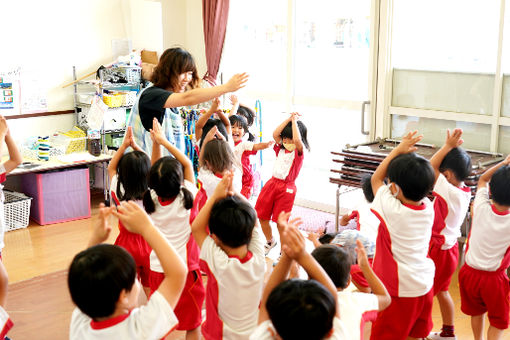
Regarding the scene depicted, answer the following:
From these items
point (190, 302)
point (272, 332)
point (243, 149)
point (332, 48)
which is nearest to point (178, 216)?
point (190, 302)

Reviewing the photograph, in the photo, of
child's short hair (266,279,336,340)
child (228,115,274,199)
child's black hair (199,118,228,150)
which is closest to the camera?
child's short hair (266,279,336,340)

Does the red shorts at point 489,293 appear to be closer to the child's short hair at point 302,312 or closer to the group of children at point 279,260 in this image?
the group of children at point 279,260

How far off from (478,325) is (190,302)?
142 centimetres

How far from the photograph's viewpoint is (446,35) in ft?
14.9

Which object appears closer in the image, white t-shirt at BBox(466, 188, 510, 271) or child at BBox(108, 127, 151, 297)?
white t-shirt at BBox(466, 188, 510, 271)

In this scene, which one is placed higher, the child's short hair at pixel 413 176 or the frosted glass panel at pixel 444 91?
the frosted glass panel at pixel 444 91

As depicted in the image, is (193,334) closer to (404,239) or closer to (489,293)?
(404,239)

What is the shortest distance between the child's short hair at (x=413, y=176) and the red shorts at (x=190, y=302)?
40.2 inches

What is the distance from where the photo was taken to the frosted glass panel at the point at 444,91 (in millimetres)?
4324

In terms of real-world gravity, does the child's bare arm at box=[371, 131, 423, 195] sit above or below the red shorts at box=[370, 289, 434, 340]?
above

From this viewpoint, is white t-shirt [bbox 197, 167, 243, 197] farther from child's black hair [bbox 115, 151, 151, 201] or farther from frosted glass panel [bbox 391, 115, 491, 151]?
frosted glass panel [bbox 391, 115, 491, 151]

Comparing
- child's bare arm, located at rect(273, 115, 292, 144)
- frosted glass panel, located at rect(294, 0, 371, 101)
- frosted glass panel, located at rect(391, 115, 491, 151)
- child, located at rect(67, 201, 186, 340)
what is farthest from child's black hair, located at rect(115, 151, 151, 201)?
frosted glass panel, located at rect(294, 0, 371, 101)

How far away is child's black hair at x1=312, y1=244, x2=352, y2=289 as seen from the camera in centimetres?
190

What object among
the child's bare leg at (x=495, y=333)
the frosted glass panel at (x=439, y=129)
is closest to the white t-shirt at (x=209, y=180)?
the child's bare leg at (x=495, y=333)
